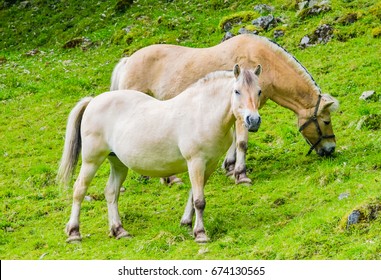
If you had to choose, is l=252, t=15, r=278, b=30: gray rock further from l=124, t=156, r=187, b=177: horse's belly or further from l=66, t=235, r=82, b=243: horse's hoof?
l=66, t=235, r=82, b=243: horse's hoof

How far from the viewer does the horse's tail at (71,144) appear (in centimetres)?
1285

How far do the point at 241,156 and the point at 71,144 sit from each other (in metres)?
3.74

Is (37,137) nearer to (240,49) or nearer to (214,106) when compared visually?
(240,49)

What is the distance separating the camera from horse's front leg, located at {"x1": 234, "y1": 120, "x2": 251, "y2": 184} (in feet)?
47.6

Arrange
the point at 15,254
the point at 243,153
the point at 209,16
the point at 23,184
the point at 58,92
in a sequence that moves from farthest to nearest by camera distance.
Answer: the point at 209,16 < the point at 58,92 < the point at 23,184 < the point at 243,153 < the point at 15,254

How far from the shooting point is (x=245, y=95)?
424 inches

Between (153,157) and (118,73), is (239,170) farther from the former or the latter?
(118,73)

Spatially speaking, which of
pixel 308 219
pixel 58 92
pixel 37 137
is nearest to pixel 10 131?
pixel 37 137

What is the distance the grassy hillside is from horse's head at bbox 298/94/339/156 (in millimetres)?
260

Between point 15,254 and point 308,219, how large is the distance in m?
4.96

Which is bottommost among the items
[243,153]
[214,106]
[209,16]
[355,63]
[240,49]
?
[209,16]

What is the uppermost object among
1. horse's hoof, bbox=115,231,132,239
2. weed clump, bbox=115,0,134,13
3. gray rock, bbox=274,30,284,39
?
horse's hoof, bbox=115,231,132,239

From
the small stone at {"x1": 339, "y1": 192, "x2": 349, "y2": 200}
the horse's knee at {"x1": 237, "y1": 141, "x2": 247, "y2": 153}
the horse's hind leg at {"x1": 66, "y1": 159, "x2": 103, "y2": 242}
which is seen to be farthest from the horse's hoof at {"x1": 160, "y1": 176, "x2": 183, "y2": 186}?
the small stone at {"x1": 339, "y1": 192, "x2": 349, "y2": 200}

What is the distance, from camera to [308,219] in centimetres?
1083
